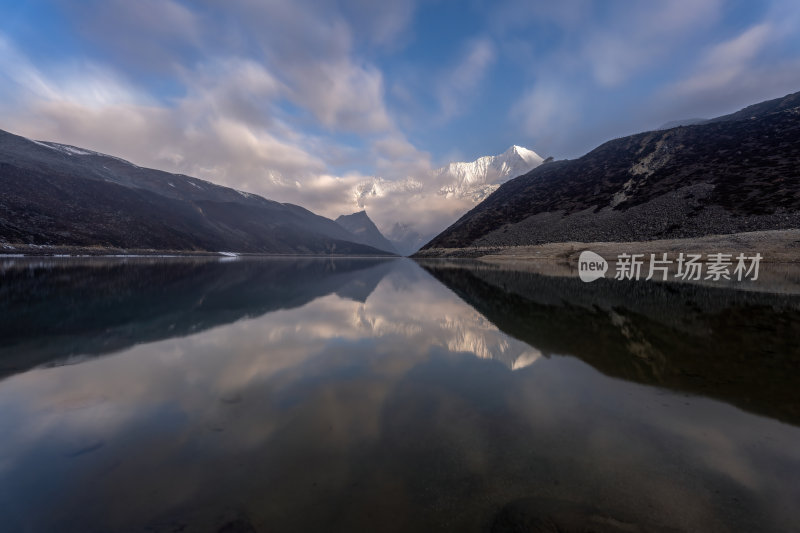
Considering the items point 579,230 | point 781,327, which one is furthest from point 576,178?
point 781,327

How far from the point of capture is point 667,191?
3529 inches

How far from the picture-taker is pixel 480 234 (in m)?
132

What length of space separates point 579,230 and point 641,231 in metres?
16.2

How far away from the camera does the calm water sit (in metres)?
4.15

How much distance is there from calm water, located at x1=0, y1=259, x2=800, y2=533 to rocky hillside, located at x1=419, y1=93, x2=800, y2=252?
74.4 m

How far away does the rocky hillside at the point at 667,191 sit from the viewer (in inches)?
2707

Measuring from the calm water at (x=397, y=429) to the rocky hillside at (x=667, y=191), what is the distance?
2931 inches

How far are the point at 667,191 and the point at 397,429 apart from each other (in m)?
113
